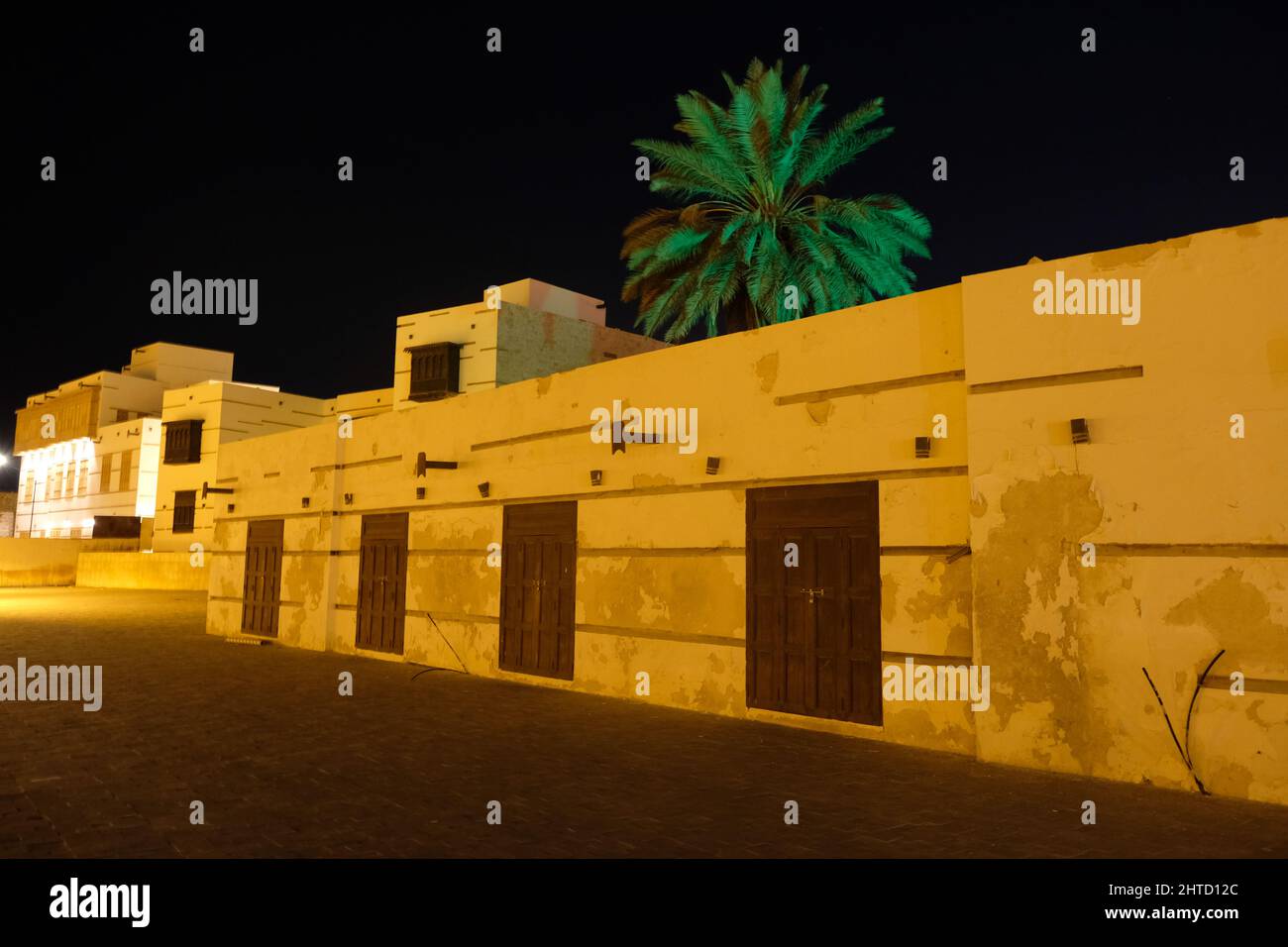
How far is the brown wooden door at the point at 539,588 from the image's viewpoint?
12.0m

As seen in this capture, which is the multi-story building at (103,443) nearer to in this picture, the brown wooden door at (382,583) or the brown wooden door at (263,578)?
the brown wooden door at (263,578)

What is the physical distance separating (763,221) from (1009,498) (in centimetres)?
1150

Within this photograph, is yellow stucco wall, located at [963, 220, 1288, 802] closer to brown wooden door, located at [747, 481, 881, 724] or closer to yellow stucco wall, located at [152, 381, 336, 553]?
brown wooden door, located at [747, 481, 881, 724]

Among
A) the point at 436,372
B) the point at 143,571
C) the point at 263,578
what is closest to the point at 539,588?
the point at 263,578

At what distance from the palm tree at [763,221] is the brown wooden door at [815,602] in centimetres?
907

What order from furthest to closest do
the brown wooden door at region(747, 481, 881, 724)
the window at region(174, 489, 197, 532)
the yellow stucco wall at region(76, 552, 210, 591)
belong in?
the window at region(174, 489, 197, 532)
the yellow stucco wall at region(76, 552, 210, 591)
the brown wooden door at region(747, 481, 881, 724)

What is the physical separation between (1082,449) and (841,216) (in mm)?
10991

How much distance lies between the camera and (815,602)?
9.30 m

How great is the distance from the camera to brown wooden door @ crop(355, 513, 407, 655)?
597 inches

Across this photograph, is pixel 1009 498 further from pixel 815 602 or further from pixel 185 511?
pixel 185 511

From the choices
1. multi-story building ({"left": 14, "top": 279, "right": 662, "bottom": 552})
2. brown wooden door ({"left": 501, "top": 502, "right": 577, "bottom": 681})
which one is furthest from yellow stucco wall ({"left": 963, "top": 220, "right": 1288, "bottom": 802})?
multi-story building ({"left": 14, "top": 279, "right": 662, "bottom": 552})

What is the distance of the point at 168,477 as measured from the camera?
43219 millimetres

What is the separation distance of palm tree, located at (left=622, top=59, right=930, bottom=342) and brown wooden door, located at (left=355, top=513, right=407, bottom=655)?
723cm
